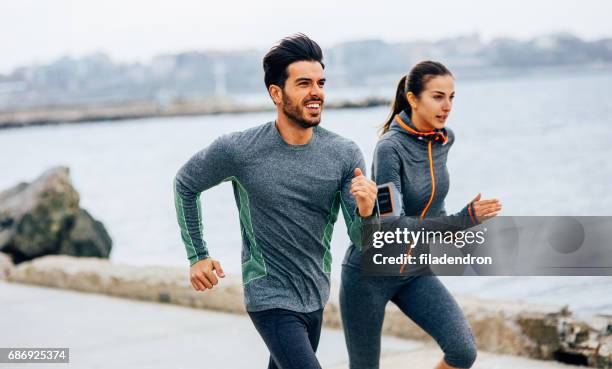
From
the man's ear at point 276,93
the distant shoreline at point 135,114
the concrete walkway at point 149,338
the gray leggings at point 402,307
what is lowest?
the distant shoreline at point 135,114

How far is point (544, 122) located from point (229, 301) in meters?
67.2

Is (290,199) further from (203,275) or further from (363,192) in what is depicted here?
(203,275)

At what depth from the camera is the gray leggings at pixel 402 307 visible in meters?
4.30

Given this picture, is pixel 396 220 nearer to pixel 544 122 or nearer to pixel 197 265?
pixel 197 265

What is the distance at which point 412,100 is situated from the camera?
15.1 feet

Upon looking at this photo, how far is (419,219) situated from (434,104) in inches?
20.2

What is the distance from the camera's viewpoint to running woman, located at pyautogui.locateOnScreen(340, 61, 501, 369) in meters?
4.32

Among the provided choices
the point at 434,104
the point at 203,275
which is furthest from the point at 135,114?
the point at 203,275

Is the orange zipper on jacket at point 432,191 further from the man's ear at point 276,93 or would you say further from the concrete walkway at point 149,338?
the concrete walkway at point 149,338

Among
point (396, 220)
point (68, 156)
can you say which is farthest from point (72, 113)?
point (396, 220)

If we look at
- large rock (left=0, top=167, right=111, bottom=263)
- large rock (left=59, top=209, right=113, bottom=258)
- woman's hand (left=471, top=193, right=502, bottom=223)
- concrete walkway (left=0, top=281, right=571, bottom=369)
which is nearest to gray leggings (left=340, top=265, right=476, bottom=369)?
woman's hand (left=471, top=193, right=502, bottom=223)

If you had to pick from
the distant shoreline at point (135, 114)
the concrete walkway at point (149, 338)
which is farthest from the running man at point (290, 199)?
the distant shoreline at point (135, 114)

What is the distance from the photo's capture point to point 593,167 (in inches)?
1612

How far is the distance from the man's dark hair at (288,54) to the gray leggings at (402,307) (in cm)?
96
